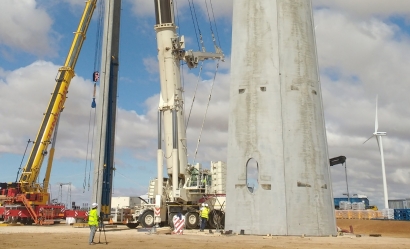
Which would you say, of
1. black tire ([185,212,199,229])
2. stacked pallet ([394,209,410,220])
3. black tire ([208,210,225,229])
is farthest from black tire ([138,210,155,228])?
stacked pallet ([394,209,410,220])

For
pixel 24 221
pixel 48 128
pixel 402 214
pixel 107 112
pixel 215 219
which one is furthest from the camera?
pixel 402 214

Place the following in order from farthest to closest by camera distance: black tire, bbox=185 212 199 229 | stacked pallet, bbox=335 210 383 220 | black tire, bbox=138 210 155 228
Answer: stacked pallet, bbox=335 210 383 220
black tire, bbox=138 210 155 228
black tire, bbox=185 212 199 229

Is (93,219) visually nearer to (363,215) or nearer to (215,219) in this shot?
(215,219)

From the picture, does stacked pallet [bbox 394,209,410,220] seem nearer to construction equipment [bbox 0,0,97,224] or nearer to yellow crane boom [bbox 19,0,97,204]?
construction equipment [bbox 0,0,97,224]

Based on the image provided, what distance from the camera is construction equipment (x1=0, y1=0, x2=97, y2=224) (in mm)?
36000

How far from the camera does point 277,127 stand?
1898cm

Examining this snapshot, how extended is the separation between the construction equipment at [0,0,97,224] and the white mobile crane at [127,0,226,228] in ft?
33.5

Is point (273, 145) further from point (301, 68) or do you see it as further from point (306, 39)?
point (306, 39)

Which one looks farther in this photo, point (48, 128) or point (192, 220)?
point (48, 128)

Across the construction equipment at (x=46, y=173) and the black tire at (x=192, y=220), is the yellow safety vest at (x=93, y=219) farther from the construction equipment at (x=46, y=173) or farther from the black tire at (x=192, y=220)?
the construction equipment at (x=46, y=173)

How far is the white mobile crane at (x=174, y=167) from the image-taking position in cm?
2969

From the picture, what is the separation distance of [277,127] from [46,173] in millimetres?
29467

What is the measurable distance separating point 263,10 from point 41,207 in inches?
1022

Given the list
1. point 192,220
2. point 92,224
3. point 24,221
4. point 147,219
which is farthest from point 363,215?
point 92,224
